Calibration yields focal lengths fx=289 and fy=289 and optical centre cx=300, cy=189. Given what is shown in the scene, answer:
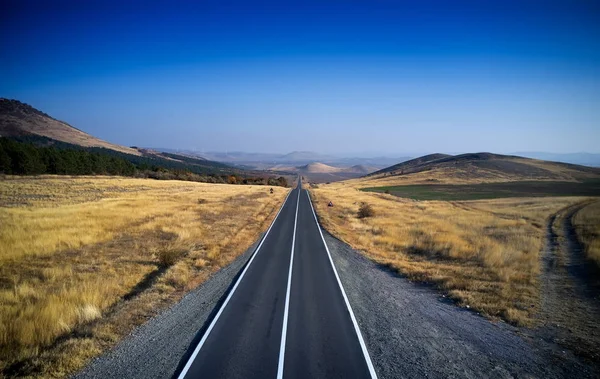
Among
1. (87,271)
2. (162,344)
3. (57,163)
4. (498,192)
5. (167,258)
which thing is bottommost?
(162,344)

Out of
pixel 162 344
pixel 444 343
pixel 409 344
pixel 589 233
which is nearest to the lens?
pixel 162 344

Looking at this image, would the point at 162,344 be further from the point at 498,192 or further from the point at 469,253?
the point at 498,192

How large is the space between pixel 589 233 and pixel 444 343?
25219 mm

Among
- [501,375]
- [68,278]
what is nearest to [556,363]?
[501,375]

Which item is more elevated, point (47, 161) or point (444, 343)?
point (47, 161)

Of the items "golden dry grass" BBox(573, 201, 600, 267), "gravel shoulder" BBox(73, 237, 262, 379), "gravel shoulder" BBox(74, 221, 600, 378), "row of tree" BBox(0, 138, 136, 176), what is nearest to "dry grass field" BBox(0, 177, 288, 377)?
"gravel shoulder" BBox(73, 237, 262, 379)

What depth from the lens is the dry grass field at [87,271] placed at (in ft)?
25.7

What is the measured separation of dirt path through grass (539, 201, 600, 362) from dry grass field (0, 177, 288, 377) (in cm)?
1370

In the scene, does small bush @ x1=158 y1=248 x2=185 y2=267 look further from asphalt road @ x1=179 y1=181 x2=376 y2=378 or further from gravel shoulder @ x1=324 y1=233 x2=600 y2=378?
gravel shoulder @ x1=324 y1=233 x2=600 y2=378

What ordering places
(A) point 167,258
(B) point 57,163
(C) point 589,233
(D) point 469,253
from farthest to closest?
(B) point 57,163 < (C) point 589,233 < (D) point 469,253 < (A) point 167,258

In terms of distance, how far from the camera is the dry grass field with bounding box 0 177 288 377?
25.7 feet

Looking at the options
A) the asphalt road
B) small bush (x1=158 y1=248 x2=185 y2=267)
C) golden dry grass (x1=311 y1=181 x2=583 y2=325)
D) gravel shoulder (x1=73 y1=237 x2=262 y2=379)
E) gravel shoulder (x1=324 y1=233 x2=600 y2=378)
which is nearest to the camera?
gravel shoulder (x1=73 y1=237 x2=262 y2=379)

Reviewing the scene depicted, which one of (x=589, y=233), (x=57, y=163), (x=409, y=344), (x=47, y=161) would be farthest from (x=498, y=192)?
(x=47, y=161)

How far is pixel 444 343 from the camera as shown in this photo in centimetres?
876
